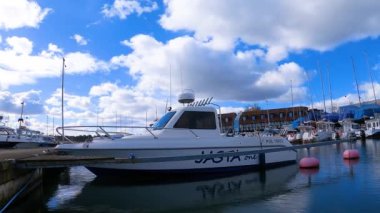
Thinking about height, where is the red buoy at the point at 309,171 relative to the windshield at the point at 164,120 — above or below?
below

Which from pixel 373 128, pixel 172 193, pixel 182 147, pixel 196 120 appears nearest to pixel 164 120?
pixel 196 120

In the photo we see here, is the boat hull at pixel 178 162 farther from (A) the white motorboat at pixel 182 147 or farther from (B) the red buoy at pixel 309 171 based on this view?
(B) the red buoy at pixel 309 171

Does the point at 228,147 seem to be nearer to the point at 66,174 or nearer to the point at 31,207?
the point at 31,207

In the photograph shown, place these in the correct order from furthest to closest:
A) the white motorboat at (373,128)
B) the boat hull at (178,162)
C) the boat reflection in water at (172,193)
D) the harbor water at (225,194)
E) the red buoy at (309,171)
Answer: the white motorboat at (373,128), the red buoy at (309,171), the boat hull at (178,162), the boat reflection in water at (172,193), the harbor water at (225,194)

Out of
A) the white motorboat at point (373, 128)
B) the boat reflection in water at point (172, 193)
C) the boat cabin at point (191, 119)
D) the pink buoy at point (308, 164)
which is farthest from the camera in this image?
the white motorboat at point (373, 128)

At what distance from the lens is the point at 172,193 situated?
1288cm

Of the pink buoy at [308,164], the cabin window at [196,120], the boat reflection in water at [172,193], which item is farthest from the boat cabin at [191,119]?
the pink buoy at [308,164]

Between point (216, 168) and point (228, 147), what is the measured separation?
1.02 m

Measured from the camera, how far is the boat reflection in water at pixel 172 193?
11.3 meters

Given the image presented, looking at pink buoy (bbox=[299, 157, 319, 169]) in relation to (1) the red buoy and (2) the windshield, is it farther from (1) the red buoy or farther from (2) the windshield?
(2) the windshield

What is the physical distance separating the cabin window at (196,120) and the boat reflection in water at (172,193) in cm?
231

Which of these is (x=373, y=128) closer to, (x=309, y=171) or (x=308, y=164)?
(x=308, y=164)

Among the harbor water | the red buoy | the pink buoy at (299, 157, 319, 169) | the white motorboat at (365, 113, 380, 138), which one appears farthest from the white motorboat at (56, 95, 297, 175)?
the white motorboat at (365, 113, 380, 138)

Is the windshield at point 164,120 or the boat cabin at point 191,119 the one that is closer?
the boat cabin at point 191,119
